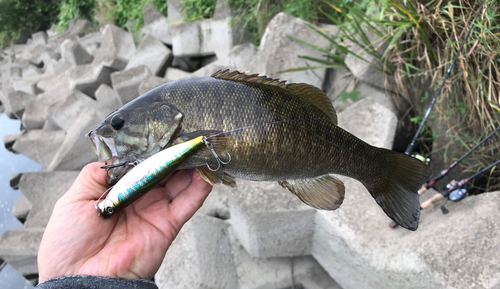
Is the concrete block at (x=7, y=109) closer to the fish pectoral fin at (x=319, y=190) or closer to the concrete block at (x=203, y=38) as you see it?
the concrete block at (x=203, y=38)

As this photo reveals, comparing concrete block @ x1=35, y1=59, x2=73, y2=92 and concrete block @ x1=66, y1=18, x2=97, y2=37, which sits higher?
concrete block @ x1=66, y1=18, x2=97, y2=37

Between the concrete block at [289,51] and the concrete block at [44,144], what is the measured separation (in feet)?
15.3

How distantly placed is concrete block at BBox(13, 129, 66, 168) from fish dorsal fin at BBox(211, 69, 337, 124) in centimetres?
571

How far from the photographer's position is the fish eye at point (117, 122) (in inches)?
51.4

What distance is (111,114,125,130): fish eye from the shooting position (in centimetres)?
130

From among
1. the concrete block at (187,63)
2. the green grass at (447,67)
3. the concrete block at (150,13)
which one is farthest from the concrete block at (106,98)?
the green grass at (447,67)

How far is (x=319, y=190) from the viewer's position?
1562 mm

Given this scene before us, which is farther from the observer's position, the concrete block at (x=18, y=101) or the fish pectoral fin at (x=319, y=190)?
the concrete block at (x=18, y=101)

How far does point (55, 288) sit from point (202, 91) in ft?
3.51

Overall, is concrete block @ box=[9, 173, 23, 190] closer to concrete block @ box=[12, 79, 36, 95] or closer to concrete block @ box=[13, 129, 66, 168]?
concrete block @ box=[13, 129, 66, 168]

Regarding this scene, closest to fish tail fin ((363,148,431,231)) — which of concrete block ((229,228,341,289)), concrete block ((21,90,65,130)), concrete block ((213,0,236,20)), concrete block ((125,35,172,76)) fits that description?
concrete block ((229,228,341,289))

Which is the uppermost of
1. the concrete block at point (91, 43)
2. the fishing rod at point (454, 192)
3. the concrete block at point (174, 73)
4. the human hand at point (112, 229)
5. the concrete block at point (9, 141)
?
the human hand at point (112, 229)

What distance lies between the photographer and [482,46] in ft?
7.91

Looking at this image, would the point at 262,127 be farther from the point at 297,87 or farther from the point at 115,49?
the point at 115,49
